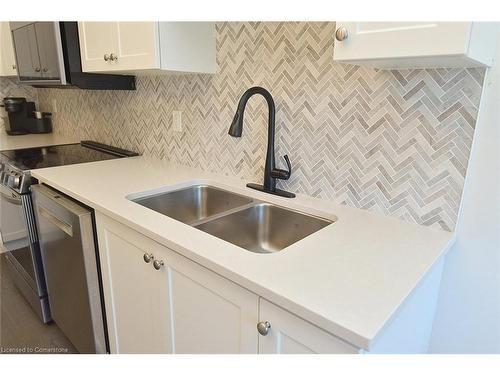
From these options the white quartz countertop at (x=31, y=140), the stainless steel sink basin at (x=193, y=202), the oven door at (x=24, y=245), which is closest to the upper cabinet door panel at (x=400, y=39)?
the stainless steel sink basin at (x=193, y=202)

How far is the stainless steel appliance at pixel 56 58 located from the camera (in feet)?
6.00

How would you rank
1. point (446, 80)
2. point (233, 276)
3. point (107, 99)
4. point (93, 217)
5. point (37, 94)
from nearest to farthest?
point (233, 276) → point (446, 80) → point (93, 217) → point (107, 99) → point (37, 94)

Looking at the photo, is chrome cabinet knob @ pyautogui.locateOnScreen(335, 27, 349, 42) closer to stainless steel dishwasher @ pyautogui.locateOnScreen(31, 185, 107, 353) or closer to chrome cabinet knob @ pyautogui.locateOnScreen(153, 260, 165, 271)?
chrome cabinet knob @ pyautogui.locateOnScreen(153, 260, 165, 271)

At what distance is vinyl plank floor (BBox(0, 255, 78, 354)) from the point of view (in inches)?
70.9

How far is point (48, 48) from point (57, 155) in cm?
67

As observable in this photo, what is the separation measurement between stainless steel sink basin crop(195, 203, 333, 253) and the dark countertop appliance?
0.92 meters

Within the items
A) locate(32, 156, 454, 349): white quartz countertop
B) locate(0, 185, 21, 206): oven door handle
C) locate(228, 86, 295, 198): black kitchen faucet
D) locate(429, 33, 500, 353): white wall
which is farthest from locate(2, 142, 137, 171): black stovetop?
locate(429, 33, 500, 353): white wall

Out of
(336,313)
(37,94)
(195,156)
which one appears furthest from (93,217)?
(37,94)

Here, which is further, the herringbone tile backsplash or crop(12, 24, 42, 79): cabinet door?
crop(12, 24, 42, 79): cabinet door

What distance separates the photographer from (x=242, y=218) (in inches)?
52.1

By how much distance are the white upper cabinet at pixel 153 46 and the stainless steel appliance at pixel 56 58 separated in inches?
8.0

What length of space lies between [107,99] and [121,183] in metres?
1.12
